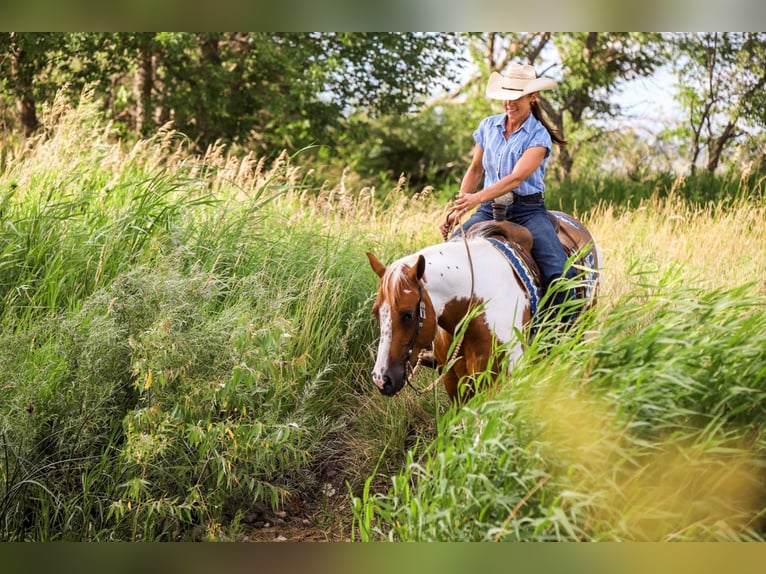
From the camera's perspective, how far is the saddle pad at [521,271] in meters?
4.07

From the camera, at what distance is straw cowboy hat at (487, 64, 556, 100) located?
4348mm

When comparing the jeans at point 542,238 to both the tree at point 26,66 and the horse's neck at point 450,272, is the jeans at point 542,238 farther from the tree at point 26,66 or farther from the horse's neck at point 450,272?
the tree at point 26,66

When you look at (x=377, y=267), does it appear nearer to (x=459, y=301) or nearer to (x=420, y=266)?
(x=420, y=266)

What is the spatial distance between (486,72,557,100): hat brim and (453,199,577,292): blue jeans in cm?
55

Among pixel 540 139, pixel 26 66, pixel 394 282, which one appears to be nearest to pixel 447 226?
pixel 540 139

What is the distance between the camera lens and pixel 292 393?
15.3ft

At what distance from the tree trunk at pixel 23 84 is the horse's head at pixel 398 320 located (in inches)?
348

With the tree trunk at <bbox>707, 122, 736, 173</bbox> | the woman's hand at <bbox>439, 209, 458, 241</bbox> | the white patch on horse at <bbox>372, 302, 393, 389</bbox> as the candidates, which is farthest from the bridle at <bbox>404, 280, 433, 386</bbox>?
the tree trunk at <bbox>707, 122, 736, 173</bbox>

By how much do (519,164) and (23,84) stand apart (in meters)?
9.12

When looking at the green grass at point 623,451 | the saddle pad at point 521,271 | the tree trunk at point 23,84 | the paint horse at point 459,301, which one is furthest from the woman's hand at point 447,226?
the tree trunk at point 23,84

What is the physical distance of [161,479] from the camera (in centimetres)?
421

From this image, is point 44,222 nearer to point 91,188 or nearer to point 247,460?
point 91,188

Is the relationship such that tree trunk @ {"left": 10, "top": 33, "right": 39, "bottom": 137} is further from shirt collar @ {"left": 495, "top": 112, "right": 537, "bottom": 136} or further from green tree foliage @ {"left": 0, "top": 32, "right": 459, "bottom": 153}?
shirt collar @ {"left": 495, "top": 112, "right": 537, "bottom": 136}

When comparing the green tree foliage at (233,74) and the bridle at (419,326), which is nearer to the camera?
the bridle at (419,326)
